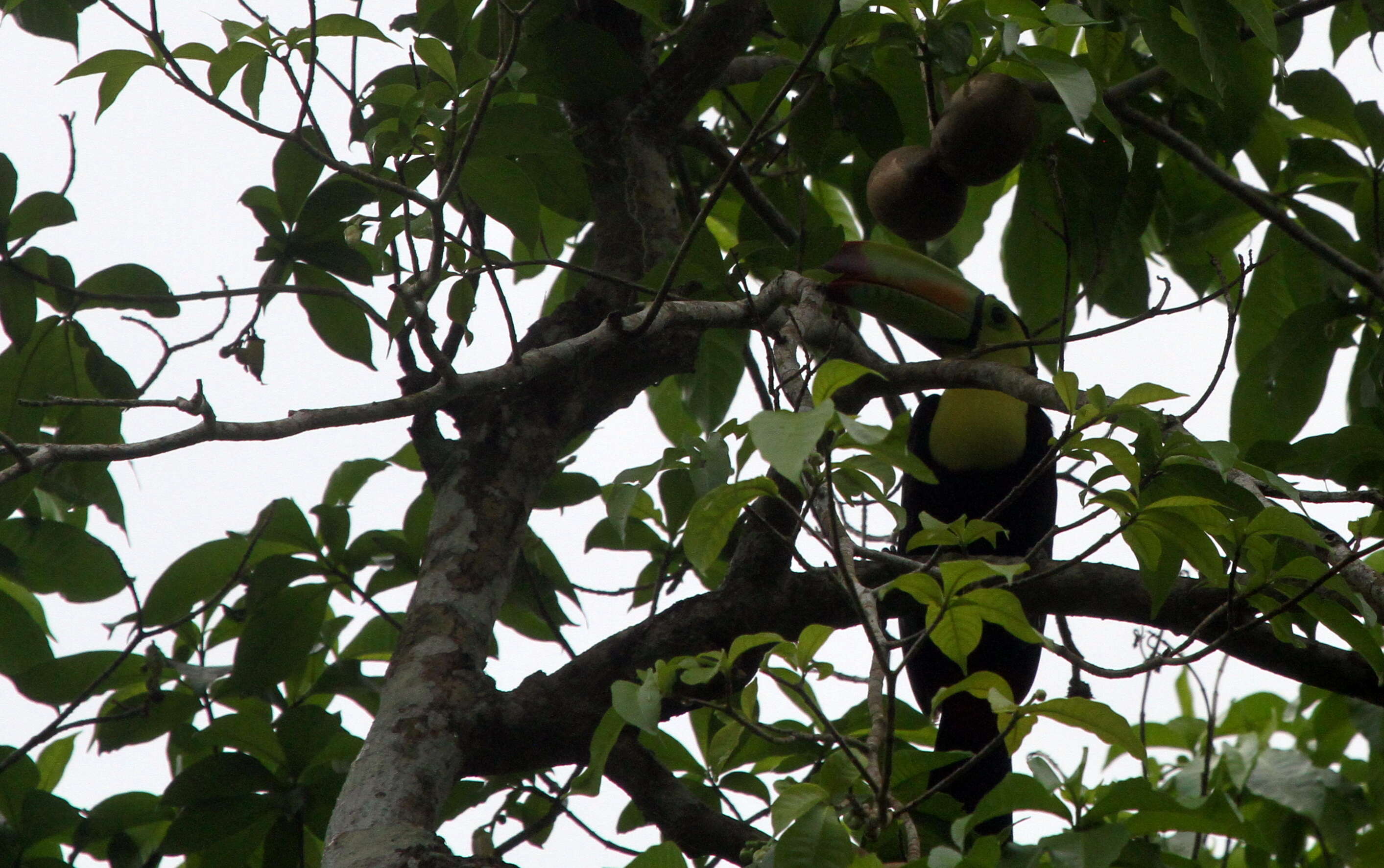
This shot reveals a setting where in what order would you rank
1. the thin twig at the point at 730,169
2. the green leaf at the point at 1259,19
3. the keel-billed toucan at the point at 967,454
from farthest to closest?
the keel-billed toucan at the point at 967,454 → the green leaf at the point at 1259,19 → the thin twig at the point at 730,169

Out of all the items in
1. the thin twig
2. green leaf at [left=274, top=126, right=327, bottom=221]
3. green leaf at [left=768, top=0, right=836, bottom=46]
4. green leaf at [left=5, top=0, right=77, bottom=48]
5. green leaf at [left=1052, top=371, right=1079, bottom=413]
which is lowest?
green leaf at [left=1052, top=371, right=1079, bottom=413]

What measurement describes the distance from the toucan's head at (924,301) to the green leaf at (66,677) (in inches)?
62.5

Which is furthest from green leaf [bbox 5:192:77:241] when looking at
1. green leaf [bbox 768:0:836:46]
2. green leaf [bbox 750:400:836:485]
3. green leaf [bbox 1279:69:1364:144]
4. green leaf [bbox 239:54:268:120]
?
green leaf [bbox 1279:69:1364:144]

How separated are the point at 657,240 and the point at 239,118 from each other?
1.15m

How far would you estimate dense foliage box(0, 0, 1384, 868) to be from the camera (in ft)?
4.89

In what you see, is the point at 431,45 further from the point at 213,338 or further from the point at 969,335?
the point at 969,335

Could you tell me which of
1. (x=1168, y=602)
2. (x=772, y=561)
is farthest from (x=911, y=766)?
(x=1168, y=602)

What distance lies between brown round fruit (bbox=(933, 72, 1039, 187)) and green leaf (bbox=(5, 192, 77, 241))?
163 cm

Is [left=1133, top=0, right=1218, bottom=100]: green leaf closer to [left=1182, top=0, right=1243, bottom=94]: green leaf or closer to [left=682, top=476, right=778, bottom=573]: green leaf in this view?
[left=1182, top=0, right=1243, bottom=94]: green leaf

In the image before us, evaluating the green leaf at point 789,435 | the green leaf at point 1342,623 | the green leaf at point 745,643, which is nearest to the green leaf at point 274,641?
the green leaf at point 745,643

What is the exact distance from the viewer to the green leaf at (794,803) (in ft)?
4.12

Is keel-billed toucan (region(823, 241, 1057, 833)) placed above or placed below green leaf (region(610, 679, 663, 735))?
above

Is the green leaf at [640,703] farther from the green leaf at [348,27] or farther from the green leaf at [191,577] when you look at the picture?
the green leaf at [191,577]

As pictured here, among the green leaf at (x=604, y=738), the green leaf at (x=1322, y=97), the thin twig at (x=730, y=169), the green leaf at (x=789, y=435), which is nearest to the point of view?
the green leaf at (x=789, y=435)
